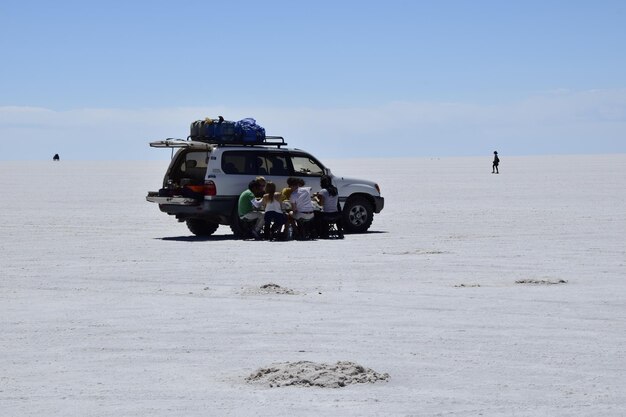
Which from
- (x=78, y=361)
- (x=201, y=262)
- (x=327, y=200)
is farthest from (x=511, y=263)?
(x=78, y=361)

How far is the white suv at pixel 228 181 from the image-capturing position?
23578 mm

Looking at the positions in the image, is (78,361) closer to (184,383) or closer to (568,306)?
(184,383)

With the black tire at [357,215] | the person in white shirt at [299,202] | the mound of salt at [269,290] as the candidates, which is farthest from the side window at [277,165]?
the mound of salt at [269,290]

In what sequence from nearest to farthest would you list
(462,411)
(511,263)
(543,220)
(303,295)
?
(462,411) → (303,295) → (511,263) → (543,220)

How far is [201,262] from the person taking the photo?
1850 centimetres

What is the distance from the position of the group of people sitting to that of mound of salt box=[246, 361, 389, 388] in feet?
45.4

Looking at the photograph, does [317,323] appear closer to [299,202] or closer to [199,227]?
[299,202]

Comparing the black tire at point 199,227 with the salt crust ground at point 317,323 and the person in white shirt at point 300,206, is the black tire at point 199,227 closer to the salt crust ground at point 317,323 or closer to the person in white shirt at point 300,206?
the salt crust ground at point 317,323

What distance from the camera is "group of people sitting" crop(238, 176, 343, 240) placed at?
23.1 meters

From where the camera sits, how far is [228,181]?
23750 mm

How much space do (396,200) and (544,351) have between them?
31.1 metres

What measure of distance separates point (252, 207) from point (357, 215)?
2962 millimetres

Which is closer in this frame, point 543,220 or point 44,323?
point 44,323

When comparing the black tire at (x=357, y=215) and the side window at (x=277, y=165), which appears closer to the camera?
the side window at (x=277, y=165)
